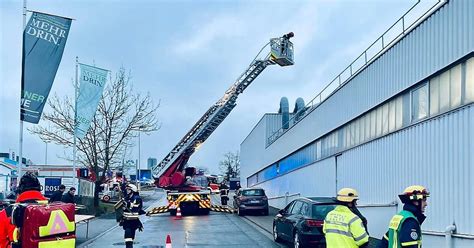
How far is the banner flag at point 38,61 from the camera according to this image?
50.0ft

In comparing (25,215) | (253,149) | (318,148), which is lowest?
(25,215)

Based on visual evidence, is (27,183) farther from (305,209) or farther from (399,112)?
(399,112)

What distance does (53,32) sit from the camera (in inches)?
625

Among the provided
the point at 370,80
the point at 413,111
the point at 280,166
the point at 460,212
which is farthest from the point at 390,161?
the point at 280,166

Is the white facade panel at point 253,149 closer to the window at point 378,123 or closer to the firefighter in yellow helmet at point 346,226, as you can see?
the window at point 378,123

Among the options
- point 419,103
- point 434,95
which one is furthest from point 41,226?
point 419,103

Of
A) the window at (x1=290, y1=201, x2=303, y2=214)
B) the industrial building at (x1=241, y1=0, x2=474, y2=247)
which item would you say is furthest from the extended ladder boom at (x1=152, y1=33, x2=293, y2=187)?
the window at (x1=290, y1=201, x2=303, y2=214)

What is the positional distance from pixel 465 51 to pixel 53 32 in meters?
10.6

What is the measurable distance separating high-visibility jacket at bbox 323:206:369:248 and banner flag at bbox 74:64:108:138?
1952 cm

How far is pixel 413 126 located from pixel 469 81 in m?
2.94

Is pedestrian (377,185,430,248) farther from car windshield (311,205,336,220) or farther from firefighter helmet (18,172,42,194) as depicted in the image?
car windshield (311,205,336,220)

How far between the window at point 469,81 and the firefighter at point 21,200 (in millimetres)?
8433

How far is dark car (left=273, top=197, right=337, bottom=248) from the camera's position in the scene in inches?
543

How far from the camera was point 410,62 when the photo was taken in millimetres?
14750
